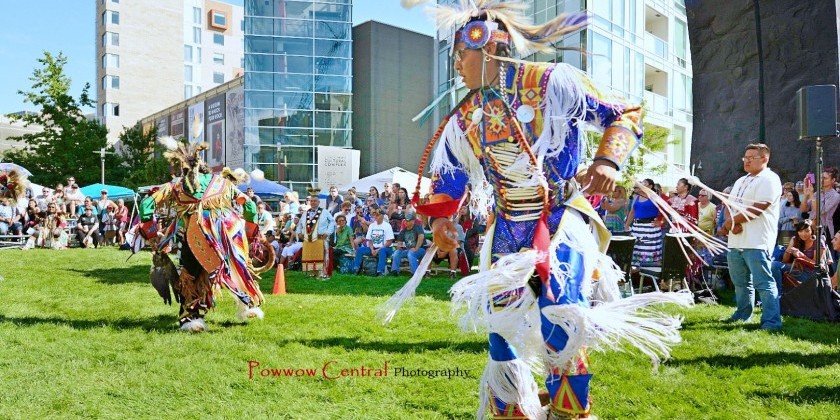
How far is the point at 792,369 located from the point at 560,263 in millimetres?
2901

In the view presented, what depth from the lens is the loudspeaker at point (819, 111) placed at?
651cm

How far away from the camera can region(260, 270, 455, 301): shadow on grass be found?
350 inches

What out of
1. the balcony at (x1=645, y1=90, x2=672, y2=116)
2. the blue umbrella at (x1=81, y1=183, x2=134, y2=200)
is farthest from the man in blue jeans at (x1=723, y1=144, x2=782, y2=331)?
the blue umbrella at (x1=81, y1=183, x2=134, y2=200)

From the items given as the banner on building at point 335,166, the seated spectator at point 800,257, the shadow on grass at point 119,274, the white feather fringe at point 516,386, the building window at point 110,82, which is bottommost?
the shadow on grass at point 119,274

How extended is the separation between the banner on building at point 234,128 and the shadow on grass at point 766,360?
35167 millimetres

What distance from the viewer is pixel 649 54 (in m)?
25.3

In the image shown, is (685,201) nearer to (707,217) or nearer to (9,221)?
(707,217)

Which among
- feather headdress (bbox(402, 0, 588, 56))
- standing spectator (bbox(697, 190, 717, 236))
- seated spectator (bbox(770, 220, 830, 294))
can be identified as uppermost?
feather headdress (bbox(402, 0, 588, 56))

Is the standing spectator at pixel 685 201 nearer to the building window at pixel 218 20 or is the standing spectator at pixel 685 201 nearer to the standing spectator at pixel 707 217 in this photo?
the standing spectator at pixel 707 217

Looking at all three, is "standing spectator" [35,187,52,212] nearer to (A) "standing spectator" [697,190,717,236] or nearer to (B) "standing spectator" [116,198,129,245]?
(B) "standing spectator" [116,198,129,245]

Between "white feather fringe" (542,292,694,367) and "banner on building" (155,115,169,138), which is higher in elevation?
"banner on building" (155,115,169,138)

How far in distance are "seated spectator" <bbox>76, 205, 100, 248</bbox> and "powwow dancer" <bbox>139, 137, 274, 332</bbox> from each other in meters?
13.6

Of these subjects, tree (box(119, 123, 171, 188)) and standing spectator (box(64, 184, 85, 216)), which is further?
tree (box(119, 123, 171, 188))

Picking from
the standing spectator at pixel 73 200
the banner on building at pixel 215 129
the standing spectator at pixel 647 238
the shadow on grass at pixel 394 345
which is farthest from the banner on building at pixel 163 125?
the shadow on grass at pixel 394 345
